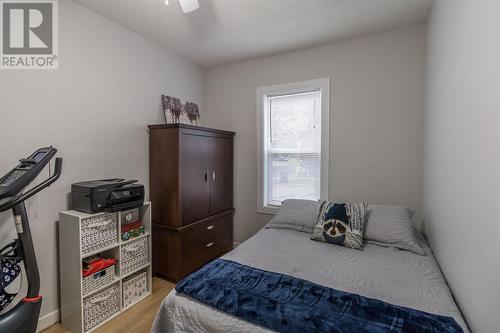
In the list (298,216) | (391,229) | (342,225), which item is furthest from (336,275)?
(298,216)

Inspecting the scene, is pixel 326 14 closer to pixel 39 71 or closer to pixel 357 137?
pixel 357 137

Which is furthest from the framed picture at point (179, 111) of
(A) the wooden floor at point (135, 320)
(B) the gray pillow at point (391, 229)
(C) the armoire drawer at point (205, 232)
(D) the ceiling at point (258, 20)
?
(B) the gray pillow at point (391, 229)

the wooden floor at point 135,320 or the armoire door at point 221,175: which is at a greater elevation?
the armoire door at point 221,175

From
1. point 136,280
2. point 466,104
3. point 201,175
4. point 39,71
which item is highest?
point 39,71

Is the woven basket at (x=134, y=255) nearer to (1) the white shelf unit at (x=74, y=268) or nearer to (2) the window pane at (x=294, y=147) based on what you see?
(1) the white shelf unit at (x=74, y=268)

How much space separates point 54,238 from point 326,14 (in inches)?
118

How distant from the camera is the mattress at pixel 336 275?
1.28 metres

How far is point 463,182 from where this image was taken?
1.32 m

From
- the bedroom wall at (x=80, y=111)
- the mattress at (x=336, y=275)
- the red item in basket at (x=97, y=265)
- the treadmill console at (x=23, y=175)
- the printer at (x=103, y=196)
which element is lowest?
the red item in basket at (x=97, y=265)

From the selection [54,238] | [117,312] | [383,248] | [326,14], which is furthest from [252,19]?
[117,312]

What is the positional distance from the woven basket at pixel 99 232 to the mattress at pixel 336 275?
0.87m

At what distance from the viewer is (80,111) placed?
214 cm

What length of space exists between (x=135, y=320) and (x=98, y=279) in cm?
45

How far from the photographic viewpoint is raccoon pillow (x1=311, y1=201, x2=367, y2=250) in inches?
82.4
